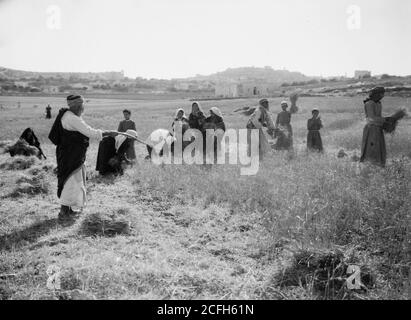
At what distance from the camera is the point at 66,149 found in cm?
517

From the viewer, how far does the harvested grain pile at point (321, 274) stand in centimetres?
319

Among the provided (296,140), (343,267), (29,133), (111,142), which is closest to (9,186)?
(111,142)

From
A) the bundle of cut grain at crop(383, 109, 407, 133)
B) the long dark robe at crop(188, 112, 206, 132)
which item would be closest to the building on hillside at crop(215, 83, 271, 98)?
the long dark robe at crop(188, 112, 206, 132)

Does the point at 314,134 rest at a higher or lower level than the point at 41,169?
higher

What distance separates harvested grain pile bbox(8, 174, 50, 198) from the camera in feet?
20.5

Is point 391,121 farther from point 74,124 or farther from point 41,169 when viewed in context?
point 41,169

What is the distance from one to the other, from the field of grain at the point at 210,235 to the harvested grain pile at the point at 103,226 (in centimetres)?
5

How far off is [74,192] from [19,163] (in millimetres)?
4114

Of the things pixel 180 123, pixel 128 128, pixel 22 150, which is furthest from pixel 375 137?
pixel 22 150

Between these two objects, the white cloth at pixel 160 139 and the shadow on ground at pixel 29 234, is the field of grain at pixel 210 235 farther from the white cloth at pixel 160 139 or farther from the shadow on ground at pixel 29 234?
the white cloth at pixel 160 139

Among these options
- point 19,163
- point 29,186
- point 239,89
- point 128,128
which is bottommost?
point 29,186

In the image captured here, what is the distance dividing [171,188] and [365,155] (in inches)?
151
